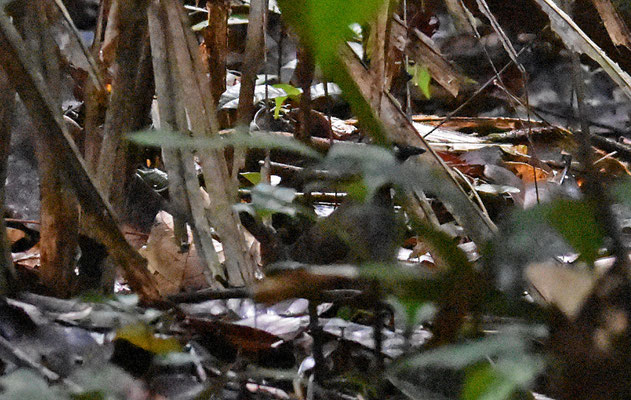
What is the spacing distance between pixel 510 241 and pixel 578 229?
5 cm

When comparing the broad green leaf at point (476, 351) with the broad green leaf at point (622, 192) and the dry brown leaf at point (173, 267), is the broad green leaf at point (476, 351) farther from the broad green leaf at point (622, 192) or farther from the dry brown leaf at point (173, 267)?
the dry brown leaf at point (173, 267)

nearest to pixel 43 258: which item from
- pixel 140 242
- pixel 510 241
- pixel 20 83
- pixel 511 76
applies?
pixel 20 83

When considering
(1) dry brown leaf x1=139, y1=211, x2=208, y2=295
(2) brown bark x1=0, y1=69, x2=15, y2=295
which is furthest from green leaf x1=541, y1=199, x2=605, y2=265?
(1) dry brown leaf x1=139, y1=211, x2=208, y2=295

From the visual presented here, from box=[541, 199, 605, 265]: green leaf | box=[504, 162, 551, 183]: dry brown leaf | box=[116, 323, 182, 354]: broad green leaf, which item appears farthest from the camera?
box=[504, 162, 551, 183]: dry brown leaf

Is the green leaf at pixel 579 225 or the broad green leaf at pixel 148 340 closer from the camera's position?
the green leaf at pixel 579 225

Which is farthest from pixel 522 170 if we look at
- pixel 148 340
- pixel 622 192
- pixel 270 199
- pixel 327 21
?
pixel 327 21

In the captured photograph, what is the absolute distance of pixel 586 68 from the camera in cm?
329

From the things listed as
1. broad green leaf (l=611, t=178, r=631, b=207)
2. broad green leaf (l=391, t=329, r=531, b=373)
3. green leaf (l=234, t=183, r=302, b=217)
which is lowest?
green leaf (l=234, t=183, r=302, b=217)

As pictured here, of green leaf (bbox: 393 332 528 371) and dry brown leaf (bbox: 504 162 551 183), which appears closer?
green leaf (bbox: 393 332 528 371)

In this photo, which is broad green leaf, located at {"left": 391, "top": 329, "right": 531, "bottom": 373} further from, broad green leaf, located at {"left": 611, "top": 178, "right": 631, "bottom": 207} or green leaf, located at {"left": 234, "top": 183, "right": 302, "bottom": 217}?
green leaf, located at {"left": 234, "top": 183, "right": 302, "bottom": 217}

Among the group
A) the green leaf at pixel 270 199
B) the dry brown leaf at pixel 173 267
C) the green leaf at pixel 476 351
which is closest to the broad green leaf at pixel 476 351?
the green leaf at pixel 476 351

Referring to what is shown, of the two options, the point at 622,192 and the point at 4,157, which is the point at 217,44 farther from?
the point at 622,192

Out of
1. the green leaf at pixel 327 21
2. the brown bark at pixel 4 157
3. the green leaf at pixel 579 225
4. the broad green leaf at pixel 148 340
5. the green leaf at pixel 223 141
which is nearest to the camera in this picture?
the green leaf at pixel 327 21

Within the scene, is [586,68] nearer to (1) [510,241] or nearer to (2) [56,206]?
(2) [56,206]
